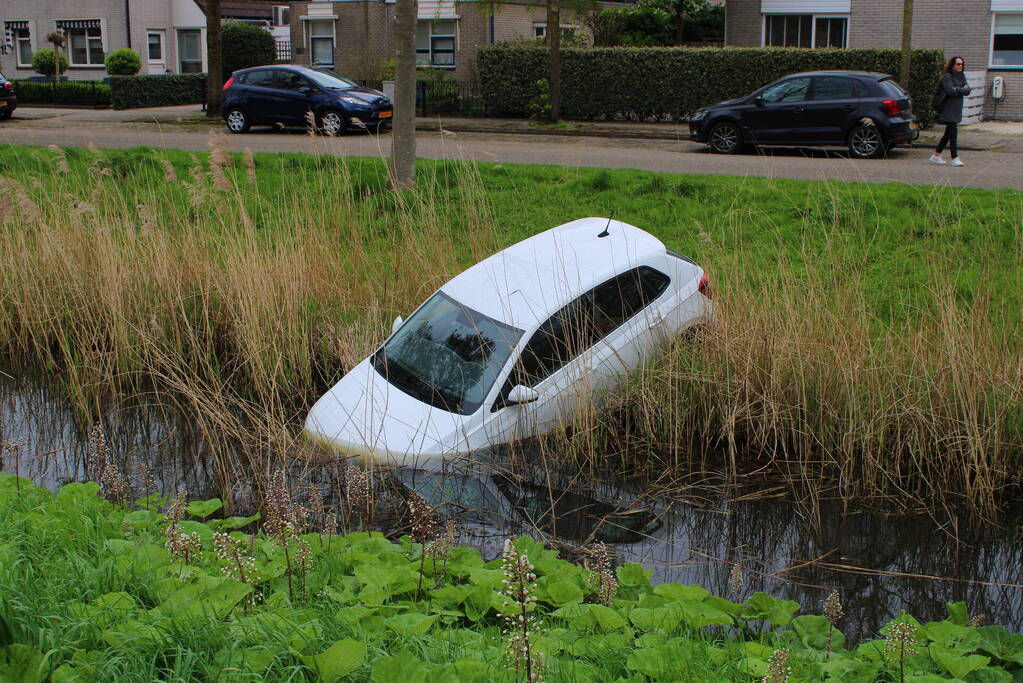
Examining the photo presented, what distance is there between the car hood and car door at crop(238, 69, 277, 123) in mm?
17189

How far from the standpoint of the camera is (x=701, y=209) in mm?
12484

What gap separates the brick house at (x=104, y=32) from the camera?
1768 inches

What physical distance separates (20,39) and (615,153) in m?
37.3

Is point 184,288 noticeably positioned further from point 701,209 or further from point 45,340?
point 701,209

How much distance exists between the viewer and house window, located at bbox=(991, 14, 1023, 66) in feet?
88.9

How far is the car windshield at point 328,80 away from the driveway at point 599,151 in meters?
1.20

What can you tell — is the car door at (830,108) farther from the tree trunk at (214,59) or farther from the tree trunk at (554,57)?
the tree trunk at (214,59)

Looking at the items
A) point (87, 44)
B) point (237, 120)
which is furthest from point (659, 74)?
point (87, 44)

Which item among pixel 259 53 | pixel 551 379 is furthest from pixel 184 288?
pixel 259 53

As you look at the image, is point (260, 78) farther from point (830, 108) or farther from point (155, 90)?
point (155, 90)

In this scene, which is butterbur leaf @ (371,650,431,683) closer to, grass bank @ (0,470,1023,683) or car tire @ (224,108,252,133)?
grass bank @ (0,470,1023,683)

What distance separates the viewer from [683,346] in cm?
745

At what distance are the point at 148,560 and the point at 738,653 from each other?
7.78 ft

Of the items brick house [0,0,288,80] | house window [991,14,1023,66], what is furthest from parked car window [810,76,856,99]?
brick house [0,0,288,80]
